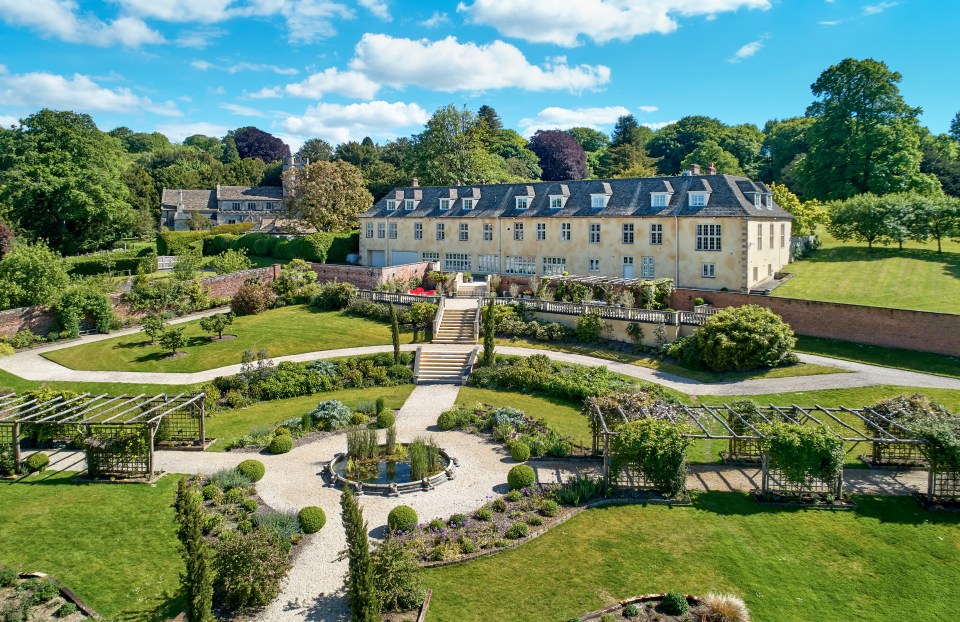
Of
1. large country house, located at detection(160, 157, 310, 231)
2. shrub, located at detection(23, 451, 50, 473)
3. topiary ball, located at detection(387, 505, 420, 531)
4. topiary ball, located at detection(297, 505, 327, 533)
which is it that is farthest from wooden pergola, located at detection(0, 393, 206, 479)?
large country house, located at detection(160, 157, 310, 231)

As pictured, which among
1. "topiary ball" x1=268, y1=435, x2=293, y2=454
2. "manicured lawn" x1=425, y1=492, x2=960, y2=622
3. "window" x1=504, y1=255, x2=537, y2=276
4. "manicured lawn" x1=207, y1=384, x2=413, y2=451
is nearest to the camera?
"manicured lawn" x1=425, y1=492, x2=960, y2=622

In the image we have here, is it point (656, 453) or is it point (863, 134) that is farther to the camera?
point (863, 134)

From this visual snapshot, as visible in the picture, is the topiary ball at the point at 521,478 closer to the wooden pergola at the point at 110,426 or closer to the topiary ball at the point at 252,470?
the topiary ball at the point at 252,470

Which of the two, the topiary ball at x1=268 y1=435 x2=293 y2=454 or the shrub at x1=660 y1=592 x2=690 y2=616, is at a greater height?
the topiary ball at x1=268 y1=435 x2=293 y2=454

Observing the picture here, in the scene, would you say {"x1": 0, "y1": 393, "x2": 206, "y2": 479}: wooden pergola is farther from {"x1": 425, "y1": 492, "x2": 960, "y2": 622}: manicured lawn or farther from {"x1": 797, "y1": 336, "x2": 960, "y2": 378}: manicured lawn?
{"x1": 797, "y1": 336, "x2": 960, "y2": 378}: manicured lawn

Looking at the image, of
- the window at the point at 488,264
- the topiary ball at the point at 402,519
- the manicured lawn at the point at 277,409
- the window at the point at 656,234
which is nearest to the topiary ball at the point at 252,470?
the manicured lawn at the point at 277,409

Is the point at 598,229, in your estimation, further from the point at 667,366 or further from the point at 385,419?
the point at 385,419

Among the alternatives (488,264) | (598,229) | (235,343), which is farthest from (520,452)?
(488,264)
